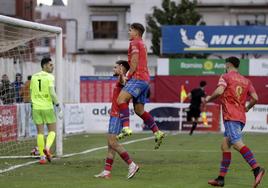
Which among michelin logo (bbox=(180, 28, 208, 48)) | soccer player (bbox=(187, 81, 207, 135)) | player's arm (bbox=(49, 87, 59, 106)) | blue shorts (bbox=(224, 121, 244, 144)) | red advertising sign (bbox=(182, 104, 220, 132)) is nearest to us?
blue shorts (bbox=(224, 121, 244, 144))

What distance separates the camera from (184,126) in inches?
1045

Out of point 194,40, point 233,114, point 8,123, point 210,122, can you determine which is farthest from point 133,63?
point 194,40

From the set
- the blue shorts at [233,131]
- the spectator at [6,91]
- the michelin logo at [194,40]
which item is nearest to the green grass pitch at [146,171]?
the blue shorts at [233,131]

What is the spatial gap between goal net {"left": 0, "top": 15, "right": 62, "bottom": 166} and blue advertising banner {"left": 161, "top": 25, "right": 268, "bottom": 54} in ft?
27.9

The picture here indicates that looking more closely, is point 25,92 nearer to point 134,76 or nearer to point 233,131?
point 134,76

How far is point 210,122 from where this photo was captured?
26.5 metres

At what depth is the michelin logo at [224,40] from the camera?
99.3ft

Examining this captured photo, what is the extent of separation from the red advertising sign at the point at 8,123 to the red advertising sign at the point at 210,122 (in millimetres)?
8764

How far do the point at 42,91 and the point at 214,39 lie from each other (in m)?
17.6

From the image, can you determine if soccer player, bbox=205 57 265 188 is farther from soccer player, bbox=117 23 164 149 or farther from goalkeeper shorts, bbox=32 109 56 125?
goalkeeper shorts, bbox=32 109 56 125

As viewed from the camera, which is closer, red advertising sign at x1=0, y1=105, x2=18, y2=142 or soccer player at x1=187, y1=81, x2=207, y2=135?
red advertising sign at x1=0, y1=105, x2=18, y2=142

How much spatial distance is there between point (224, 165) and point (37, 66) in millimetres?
14330

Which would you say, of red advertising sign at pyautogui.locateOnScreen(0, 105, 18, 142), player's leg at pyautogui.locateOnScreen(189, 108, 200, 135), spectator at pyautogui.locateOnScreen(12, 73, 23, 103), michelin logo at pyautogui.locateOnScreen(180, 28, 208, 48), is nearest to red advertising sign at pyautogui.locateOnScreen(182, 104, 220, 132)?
player's leg at pyautogui.locateOnScreen(189, 108, 200, 135)

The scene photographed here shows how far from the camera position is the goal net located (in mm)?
14344
